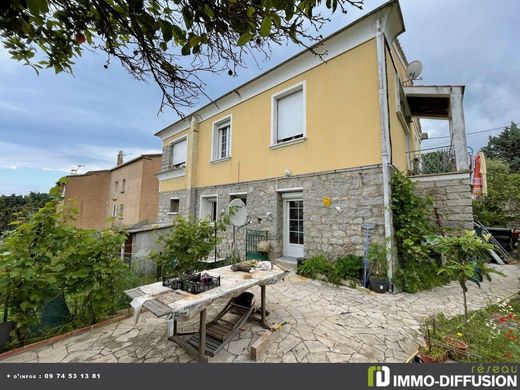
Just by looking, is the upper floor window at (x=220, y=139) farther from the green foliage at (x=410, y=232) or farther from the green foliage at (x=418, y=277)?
the green foliage at (x=418, y=277)

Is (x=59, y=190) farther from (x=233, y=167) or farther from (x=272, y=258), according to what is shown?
(x=233, y=167)

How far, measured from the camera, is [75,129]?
7352 millimetres

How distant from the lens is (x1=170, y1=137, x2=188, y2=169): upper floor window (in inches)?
456

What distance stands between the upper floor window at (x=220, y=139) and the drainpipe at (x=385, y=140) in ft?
19.7

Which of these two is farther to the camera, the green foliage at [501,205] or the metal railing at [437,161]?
the green foliage at [501,205]

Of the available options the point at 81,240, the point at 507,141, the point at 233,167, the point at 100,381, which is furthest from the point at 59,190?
the point at 507,141

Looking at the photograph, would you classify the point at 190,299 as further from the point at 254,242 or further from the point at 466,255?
the point at 254,242

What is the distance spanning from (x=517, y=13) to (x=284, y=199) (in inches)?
230

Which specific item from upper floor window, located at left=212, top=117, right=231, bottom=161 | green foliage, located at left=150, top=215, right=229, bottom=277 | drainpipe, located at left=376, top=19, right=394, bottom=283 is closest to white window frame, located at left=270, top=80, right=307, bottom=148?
drainpipe, located at left=376, top=19, right=394, bottom=283

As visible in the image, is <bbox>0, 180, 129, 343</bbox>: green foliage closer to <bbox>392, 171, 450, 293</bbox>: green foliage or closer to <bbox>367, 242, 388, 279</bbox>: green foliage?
<bbox>367, 242, 388, 279</bbox>: green foliage

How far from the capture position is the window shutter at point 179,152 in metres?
11.6

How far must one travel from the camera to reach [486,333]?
285 cm

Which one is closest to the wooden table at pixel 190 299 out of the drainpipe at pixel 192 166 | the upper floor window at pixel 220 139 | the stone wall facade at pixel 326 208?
the stone wall facade at pixel 326 208

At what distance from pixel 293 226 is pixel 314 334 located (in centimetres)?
418
